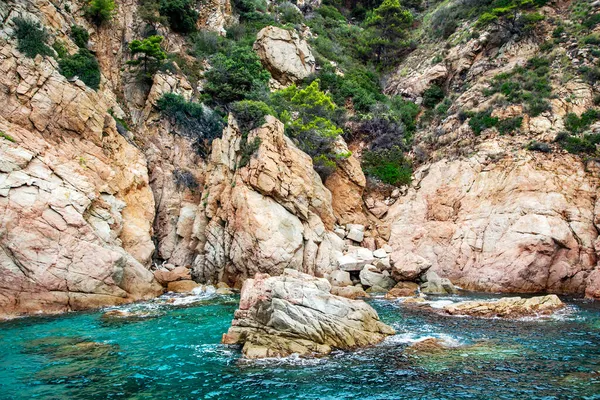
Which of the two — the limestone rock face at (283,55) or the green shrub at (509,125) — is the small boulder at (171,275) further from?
the green shrub at (509,125)

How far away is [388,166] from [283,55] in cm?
1506

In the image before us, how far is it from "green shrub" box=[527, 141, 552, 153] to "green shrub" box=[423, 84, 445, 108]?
13.5 meters

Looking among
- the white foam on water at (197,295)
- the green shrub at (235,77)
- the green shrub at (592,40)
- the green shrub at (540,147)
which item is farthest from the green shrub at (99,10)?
the green shrub at (592,40)

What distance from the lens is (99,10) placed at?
29859 millimetres

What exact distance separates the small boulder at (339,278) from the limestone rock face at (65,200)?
9.57 metres

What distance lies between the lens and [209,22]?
130 ft

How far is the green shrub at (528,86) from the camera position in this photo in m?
28.1

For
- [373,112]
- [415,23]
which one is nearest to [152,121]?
[373,112]

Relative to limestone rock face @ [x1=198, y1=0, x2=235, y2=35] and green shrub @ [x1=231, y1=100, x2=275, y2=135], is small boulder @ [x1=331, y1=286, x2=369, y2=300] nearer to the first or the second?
green shrub @ [x1=231, y1=100, x2=275, y2=135]

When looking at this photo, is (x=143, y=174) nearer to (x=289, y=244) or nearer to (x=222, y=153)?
(x=222, y=153)

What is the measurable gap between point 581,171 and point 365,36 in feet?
103

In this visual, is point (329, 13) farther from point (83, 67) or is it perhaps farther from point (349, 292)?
point (349, 292)

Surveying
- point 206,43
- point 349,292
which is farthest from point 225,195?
point 206,43

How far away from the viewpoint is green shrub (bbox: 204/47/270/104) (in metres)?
31.7
